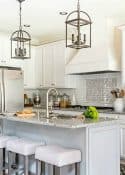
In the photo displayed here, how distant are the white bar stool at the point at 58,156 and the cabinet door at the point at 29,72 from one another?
388 cm

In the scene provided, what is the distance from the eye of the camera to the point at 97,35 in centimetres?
538

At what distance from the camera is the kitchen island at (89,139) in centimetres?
298

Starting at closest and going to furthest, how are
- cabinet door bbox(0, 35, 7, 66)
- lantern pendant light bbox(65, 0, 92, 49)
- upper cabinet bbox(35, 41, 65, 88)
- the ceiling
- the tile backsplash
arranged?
lantern pendant light bbox(65, 0, 92, 49) < the ceiling < the tile backsplash < cabinet door bbox(0, 35, 7, 66) < upper cabinet bbox(35, 41, 65, 88)

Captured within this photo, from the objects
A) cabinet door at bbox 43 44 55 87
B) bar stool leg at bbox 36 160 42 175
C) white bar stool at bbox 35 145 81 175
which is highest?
cabinet door at bbox 43 44 55 87

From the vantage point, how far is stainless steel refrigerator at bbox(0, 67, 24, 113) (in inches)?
227

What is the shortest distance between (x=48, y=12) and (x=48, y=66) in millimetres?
2090

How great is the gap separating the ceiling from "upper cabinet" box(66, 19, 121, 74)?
202mm

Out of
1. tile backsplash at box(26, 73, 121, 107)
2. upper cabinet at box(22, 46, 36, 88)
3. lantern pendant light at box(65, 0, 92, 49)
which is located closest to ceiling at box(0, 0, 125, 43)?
lantern pendant light at box(65, 0, 92, 49)

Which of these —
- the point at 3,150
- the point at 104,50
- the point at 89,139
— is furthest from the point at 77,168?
the point at 104,50

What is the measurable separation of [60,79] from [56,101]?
61 cm

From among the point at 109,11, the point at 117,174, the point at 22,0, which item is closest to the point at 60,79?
the point at 109,11

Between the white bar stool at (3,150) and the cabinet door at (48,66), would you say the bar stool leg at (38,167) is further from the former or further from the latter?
the cabinet door at (48,66)

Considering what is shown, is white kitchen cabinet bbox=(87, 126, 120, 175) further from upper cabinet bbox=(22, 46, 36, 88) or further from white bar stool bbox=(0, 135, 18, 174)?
upper cabinet bbox=(22, 46, 36, 88)

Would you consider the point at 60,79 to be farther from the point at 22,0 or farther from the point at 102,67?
the point at 22,0
